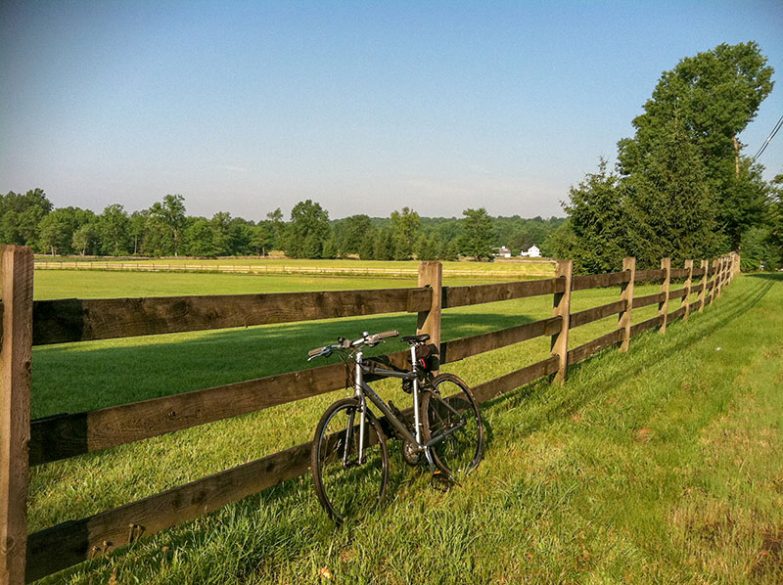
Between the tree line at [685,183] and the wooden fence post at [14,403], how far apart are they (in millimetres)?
38158

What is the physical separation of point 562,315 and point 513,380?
162 cm

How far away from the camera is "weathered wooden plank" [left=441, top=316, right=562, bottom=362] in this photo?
18.3 feet

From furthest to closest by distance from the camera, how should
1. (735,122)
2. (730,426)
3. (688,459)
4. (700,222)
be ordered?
1. (735,122)
2. (700,222)
3. (730,426)
4. (688,459)

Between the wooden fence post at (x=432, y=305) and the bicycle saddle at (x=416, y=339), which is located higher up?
the wooden fence post at (x=432, y=305)

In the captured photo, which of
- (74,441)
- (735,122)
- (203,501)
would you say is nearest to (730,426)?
(203,501)

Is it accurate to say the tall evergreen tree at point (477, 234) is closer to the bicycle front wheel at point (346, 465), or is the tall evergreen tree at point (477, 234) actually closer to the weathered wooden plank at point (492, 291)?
the weathered wooden plank at point (492, 291)

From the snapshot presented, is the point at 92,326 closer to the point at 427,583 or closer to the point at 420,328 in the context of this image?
the point at 427,583

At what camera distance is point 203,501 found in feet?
10.9

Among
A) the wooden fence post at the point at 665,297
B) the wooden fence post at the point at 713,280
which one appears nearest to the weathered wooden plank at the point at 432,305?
the wooden fence post at the point at 665,297

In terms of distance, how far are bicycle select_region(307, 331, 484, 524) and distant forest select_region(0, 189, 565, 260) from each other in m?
128

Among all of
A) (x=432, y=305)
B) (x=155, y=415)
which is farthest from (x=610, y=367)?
(x=155, y=415)

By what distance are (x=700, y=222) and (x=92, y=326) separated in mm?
40159

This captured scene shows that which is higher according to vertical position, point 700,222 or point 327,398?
point 700,222

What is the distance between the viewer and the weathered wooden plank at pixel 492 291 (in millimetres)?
5672
